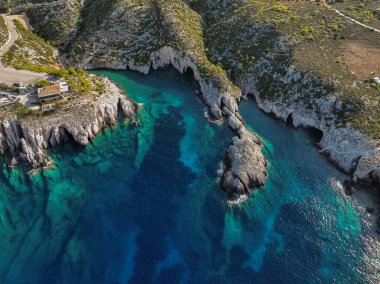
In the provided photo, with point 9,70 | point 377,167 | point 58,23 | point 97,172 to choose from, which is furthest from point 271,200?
point 58,23

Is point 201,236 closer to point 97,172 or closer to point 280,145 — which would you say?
point 97,172

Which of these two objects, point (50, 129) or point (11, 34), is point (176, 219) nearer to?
point (50, 129)

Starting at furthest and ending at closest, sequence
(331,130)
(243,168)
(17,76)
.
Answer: (17,76)
(331,130)
(243,168)

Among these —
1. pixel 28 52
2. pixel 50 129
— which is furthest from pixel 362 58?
pixel 28 52

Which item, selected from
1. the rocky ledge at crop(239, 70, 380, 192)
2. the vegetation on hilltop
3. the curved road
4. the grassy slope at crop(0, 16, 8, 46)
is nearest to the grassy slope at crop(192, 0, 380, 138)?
the vegetation on hilltop

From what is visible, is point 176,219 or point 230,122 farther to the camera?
point 230,122
